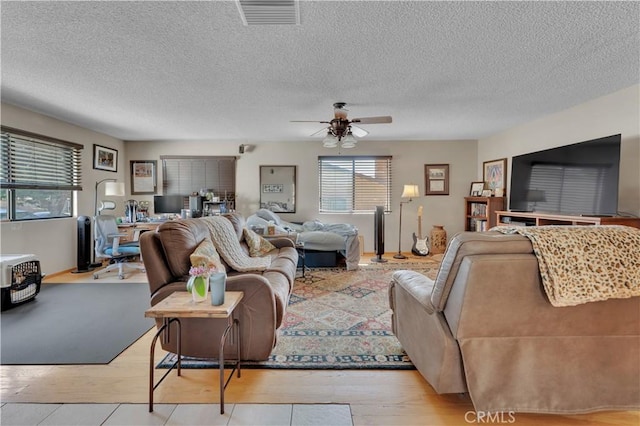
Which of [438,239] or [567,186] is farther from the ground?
[567,186]

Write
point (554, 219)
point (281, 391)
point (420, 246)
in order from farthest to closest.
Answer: point (420, 246)
point (554, 219)
point (281, 391)

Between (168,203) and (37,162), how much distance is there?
75.8 inches

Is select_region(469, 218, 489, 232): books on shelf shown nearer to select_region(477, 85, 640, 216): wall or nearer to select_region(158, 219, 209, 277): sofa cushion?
select_region(477, 85, 640, 216): wall

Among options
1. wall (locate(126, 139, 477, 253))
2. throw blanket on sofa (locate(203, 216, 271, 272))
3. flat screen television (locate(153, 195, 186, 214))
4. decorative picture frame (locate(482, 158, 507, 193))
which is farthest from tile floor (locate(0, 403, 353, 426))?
decorative picture frame (locate(482, 158, 507, 193))

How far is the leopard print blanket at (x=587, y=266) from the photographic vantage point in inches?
50.8

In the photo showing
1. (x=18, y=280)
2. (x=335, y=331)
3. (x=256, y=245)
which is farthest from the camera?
(x=256, y=245)

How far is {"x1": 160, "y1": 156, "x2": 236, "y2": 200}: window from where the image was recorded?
18.8 feet

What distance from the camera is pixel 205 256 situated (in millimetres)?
1996

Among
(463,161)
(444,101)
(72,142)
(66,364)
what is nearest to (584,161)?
(444,101)

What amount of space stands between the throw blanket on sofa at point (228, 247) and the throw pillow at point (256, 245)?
0.53 meters

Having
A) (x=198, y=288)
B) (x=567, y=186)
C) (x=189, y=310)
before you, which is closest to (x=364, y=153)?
(x=567, y=186)

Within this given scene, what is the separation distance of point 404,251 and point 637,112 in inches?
148

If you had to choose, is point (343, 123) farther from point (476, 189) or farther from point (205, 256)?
point (476, 189)

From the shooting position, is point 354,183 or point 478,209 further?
point 354,183
